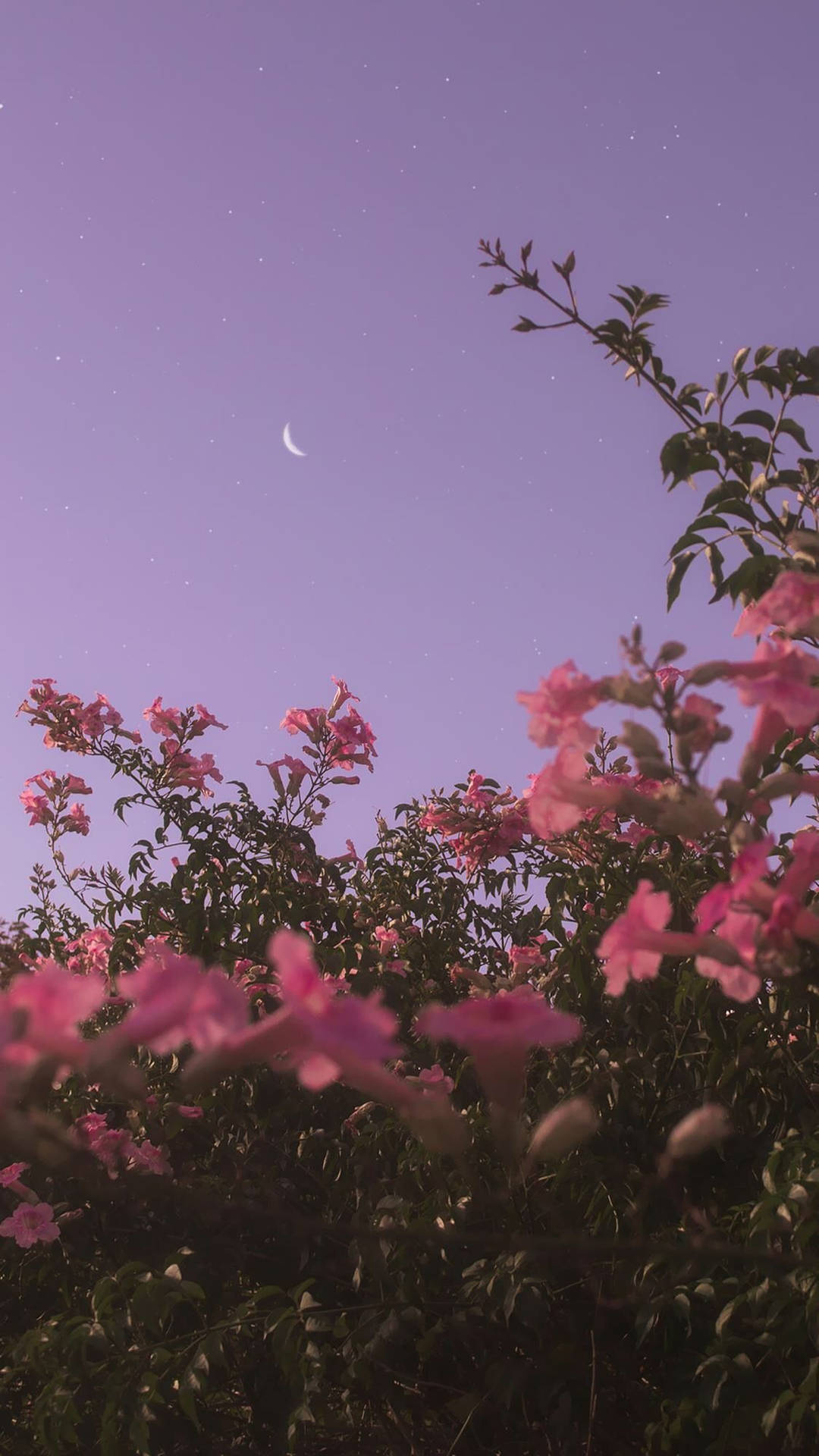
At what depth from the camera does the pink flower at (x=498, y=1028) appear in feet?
3.56

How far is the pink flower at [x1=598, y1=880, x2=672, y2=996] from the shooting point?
4.40 ft

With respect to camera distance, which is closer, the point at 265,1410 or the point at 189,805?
the point at 265,1410

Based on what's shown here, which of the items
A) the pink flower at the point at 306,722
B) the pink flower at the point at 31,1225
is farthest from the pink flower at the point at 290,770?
the pink flower at the point at 31,1225

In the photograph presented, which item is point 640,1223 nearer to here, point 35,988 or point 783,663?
point 783,663

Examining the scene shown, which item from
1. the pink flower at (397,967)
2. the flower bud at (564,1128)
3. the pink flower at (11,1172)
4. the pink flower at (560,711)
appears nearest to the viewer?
the flower bud at (564,1128)

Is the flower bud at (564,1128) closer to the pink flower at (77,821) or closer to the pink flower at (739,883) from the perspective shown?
the pink flower at (739,883)

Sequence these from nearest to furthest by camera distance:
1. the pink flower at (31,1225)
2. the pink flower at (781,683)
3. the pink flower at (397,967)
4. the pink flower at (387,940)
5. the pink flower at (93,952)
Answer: the pink flower at (781,683)
the pink flower at (31,1225)
the pink flower at (397,967)
the pink flower at (387,940)
the pink flower at (93,952)

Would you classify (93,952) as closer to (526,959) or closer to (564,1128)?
(526,959)

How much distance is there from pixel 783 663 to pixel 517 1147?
0.71 metres

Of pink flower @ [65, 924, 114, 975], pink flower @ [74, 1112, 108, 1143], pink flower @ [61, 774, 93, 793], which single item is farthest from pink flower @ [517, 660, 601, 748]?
pink flower @ [61, 774, 93, 793]

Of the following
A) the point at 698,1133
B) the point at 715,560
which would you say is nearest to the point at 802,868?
the point at 698,1133

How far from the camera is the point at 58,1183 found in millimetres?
3695

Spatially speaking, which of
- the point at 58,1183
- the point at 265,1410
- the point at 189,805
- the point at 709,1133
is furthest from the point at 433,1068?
the point at 709,1133

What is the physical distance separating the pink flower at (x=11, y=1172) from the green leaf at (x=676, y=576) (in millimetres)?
2669
